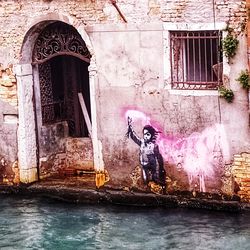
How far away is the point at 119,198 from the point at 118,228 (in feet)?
3.85

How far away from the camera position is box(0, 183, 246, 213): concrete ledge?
1295cm

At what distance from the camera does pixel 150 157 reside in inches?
532

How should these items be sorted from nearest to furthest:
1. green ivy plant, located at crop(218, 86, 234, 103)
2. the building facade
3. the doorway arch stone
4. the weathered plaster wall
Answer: green ivy plant, located at crop(218, 86, 234, 103) → the building facade → the doorway arch stone → the weathered plaster wall

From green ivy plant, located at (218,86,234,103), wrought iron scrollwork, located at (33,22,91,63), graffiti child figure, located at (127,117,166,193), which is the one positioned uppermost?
wrought iron scrollwork, located at (33,22,91,63)

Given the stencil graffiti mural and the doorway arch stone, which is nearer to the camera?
the stencil graffiti mural

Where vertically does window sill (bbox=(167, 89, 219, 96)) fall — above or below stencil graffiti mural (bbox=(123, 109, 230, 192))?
above

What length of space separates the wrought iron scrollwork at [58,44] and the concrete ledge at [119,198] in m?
2.40

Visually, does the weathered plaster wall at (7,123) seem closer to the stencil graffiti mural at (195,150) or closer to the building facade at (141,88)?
the building facade at (141,88)

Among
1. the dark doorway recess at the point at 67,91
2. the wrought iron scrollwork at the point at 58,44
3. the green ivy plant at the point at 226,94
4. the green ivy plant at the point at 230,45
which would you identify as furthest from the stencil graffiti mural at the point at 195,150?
the dark doorway recess at the point at 67,91

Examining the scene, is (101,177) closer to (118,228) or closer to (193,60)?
(118,228)

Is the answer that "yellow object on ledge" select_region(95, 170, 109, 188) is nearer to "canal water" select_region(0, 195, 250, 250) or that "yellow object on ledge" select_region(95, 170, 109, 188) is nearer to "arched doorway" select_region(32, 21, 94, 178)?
"canal water" select_region(0, 195, 250, 250)

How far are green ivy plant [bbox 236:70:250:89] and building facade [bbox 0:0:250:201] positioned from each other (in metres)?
0.05

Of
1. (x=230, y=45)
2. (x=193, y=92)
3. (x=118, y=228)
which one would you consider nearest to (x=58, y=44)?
(x=193, y=92)

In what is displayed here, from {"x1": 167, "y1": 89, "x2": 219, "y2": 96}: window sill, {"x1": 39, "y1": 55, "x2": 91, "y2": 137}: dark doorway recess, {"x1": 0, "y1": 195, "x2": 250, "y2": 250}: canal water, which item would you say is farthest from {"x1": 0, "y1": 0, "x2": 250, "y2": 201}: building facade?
{"x1": 0, "y1": 195, "x2": 250, "y2": 250}: canal water
